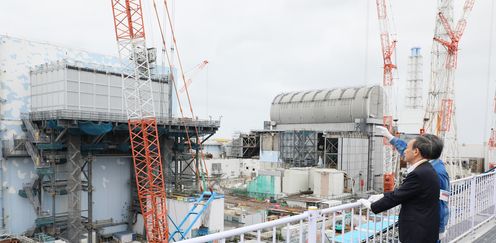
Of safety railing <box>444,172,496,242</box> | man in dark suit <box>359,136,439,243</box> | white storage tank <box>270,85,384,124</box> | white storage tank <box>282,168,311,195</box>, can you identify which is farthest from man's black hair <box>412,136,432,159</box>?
white storage tank <box>270,85,384,124</box>

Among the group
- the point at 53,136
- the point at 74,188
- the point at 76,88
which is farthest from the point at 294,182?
the point at 53,136

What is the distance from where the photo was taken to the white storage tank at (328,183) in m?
33.8

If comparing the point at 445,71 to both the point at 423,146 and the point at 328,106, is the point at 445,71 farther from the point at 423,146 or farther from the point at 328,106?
the point at 423,146

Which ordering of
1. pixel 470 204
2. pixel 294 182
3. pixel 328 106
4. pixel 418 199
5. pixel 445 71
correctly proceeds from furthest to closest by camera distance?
pixel 328 106
pixel 294 182
pixel 445 71
pixel 470 204
pixel 418 199

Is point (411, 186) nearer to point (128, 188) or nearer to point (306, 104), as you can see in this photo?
point (128, 188)

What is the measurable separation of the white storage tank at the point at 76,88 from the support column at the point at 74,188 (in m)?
2.33

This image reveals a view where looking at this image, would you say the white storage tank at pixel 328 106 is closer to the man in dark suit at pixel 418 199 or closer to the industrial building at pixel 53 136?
the industrial building at pixel 53 136

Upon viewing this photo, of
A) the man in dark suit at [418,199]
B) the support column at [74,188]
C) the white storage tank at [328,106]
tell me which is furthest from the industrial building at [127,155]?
the man in dark suit at [418,199]

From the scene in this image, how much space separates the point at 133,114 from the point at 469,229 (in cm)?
2141

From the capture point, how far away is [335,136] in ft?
131

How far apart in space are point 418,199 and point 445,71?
112 ft

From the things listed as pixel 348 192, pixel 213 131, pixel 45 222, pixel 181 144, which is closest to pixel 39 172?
pixel 45 222

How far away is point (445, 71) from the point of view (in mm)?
33281

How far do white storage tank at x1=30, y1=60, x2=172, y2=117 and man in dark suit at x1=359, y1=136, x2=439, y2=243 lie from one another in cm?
2336
